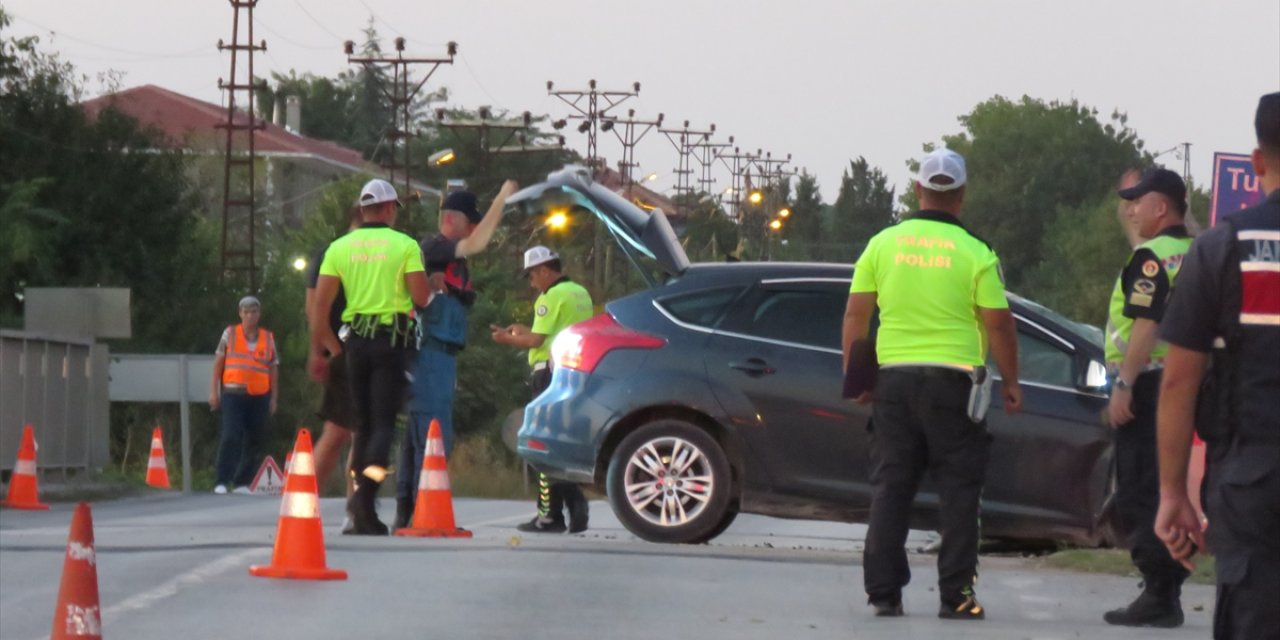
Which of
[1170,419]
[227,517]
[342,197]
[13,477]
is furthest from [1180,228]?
[342,197]

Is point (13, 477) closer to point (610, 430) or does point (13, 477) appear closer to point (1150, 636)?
point (610, 430)

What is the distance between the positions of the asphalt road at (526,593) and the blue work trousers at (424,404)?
532 mm

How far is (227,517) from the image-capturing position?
636 inches

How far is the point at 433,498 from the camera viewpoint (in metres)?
12.3

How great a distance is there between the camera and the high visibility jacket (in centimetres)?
2248

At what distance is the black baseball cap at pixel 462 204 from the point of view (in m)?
12.7

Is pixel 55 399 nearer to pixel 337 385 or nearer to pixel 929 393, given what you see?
pixel 337 385

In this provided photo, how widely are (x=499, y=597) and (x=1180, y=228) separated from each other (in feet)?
9.48

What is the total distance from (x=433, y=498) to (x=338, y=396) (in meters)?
0.72

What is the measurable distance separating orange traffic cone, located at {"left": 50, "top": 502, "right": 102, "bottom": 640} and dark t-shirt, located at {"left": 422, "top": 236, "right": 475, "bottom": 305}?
6080mm

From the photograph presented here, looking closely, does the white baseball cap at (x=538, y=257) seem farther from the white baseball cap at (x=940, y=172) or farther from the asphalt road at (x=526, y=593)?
the white baseball cap at (x=940, y=172)

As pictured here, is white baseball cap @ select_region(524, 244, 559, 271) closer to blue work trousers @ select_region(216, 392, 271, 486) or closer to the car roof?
the car roof

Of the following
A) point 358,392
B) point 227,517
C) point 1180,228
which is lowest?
point 227,517

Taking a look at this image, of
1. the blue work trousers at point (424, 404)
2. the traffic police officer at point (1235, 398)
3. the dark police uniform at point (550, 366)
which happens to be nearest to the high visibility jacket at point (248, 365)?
the dark police uniform at point (550, 366)
